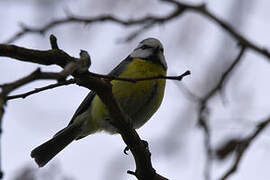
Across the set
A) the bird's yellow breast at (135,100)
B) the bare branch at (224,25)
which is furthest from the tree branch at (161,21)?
the bird's yellow breast at (135,100)

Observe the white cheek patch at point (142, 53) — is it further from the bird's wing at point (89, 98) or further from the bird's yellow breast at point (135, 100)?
the bird's yellow breast at point (135, 100)

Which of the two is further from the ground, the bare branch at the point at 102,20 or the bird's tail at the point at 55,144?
the bare branch at the point at 102,20

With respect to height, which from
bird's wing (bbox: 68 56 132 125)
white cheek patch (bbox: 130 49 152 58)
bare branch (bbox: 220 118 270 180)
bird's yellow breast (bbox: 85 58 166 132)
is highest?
white cheek patch (bbox: 130 49 152 58)

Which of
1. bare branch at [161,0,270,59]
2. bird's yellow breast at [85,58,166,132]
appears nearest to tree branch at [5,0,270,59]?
bare branch at [161,0,270,59]

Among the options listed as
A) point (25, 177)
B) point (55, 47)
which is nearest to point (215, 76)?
point (25, 177)

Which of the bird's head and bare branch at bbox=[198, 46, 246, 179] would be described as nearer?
bare branch at bbox=[198, 46, 246, 179]

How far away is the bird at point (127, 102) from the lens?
3.86 meters

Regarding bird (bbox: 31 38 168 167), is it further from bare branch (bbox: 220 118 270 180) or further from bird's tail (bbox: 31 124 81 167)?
bare branch (bbox: 220 118 270 180)

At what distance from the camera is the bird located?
3859mm

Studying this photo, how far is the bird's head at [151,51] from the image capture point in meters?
4.43

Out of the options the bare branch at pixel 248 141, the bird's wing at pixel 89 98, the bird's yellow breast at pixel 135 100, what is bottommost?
the bare branch at pixel 248 141

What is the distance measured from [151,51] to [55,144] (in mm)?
1233

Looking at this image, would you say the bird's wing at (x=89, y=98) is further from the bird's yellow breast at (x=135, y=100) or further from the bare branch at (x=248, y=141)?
the bare branch at (x=248, y=141)

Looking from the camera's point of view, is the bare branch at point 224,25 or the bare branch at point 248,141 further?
the bare branch at point 224,25
